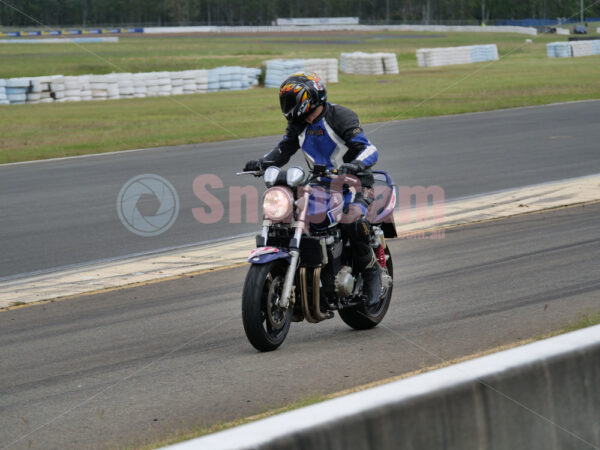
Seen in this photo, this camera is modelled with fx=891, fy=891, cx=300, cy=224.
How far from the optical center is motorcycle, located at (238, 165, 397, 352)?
18.8 feet

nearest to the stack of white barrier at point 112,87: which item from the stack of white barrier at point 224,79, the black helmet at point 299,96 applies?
the stack of white barrier at point 224,79

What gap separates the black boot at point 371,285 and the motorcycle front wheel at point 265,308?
2.55ft

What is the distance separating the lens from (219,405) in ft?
16.6

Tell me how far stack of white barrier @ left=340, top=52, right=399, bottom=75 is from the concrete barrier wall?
Result: 40838mm

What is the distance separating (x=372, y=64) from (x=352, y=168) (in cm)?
3848

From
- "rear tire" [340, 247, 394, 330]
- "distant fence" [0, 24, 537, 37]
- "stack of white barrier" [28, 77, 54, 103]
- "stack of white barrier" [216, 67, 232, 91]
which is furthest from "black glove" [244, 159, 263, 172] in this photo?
"distant fence" [0, 24, 537, 37]

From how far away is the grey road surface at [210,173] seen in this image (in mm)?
11062

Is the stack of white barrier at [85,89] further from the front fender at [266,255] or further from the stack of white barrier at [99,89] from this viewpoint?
the front fender at [266,255]

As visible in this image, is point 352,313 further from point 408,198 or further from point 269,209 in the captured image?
point 408,198

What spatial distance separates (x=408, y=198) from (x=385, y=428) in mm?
10556

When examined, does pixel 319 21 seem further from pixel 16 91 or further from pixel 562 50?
pixel 16 91

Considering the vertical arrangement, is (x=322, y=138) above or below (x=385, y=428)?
above

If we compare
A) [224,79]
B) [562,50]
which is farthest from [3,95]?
[562,50]

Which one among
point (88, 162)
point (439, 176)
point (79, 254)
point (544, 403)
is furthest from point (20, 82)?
point (544, 403)
